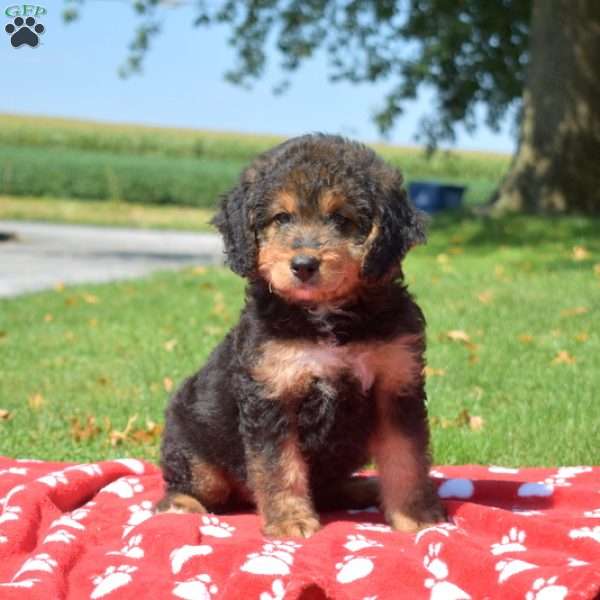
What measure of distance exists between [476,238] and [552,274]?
3269mm

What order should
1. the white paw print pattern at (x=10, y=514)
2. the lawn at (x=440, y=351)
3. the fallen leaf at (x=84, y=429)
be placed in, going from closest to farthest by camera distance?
the white paw print pattern at (x=10, y=514) < the lawn at (x=440, y=351) < the fallen leaf at (x=84, y=429)

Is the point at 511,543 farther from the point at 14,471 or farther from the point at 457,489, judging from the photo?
the point at 14,471

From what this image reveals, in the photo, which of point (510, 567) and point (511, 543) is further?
point (511, 543)

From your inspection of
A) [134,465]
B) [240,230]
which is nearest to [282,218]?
[240,230]

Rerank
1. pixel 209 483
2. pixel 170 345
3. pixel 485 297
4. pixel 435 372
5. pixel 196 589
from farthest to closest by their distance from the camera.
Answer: pixel 485 297 → pixel 170 345 → pixel 435 372 → pixel 209 483 → pixel 196 589

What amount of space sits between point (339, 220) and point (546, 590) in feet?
5.83

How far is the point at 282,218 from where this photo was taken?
4.65 m

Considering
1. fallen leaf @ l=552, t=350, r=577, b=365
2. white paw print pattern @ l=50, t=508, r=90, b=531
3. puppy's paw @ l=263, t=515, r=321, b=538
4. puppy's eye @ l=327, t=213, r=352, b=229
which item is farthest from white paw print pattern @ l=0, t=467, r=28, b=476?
fallen leaf @ l=552, t=350, r=577, b=365

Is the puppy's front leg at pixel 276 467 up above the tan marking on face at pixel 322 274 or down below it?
below

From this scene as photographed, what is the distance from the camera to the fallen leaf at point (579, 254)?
15867 millimetres

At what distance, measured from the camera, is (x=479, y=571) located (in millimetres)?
4109

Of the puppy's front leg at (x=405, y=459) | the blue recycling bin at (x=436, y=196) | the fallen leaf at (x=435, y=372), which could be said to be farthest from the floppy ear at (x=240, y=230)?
the blue recycling bin at (x=436, y=196)

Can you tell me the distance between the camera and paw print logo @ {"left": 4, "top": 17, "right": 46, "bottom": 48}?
669cm

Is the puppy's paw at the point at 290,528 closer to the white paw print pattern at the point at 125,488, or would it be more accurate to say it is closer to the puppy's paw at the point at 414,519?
the puppy's paw at the point at 414,519
